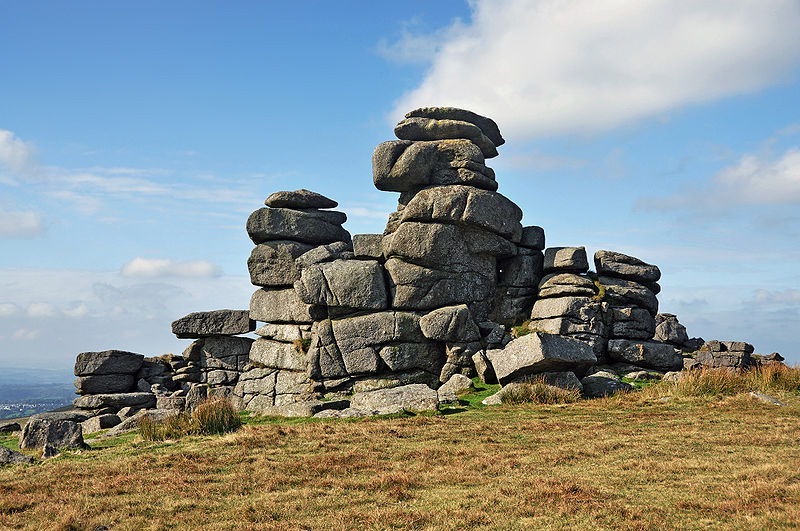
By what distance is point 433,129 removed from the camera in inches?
1642

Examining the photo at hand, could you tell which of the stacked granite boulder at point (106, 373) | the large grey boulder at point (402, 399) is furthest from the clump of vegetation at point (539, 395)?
the stacked granite boulder at point (106, 373)

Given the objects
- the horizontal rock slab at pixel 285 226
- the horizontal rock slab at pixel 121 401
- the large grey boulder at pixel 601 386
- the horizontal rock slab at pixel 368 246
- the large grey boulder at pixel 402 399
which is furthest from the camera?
the horizontal rock slab at pixel 285 226

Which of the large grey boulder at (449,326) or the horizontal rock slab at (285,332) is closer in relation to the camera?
the large grey boulder at (449,326)

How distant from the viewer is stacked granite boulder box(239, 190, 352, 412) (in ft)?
122

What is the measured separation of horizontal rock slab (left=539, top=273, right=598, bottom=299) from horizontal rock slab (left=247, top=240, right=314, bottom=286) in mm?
16579

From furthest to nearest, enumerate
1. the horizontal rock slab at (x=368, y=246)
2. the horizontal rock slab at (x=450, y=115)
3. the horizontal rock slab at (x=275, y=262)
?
the horizontal rock slab at (x=450, y=115) → the horizontal rock slab at (x=275, y=262) → the horizontal rock slab at (x=368, y=246)

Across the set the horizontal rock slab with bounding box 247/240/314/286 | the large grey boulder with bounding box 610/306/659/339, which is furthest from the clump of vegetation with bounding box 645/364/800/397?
the horizontal rock slab with bounding box 247/240/314/286

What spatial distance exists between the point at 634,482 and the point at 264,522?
8056 mm

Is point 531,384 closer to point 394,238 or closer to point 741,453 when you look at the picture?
point 741,453

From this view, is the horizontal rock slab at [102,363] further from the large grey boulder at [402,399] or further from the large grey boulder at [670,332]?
the large grey boulder at [670,332]

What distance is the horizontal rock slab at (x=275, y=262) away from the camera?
40844 millimetres

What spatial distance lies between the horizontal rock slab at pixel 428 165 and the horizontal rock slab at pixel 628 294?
32.9 ft

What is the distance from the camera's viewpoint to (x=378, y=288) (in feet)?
119

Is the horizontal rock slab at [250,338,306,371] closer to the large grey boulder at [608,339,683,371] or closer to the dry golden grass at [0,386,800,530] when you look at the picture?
the dry golden grass at [0,386,800,530]
